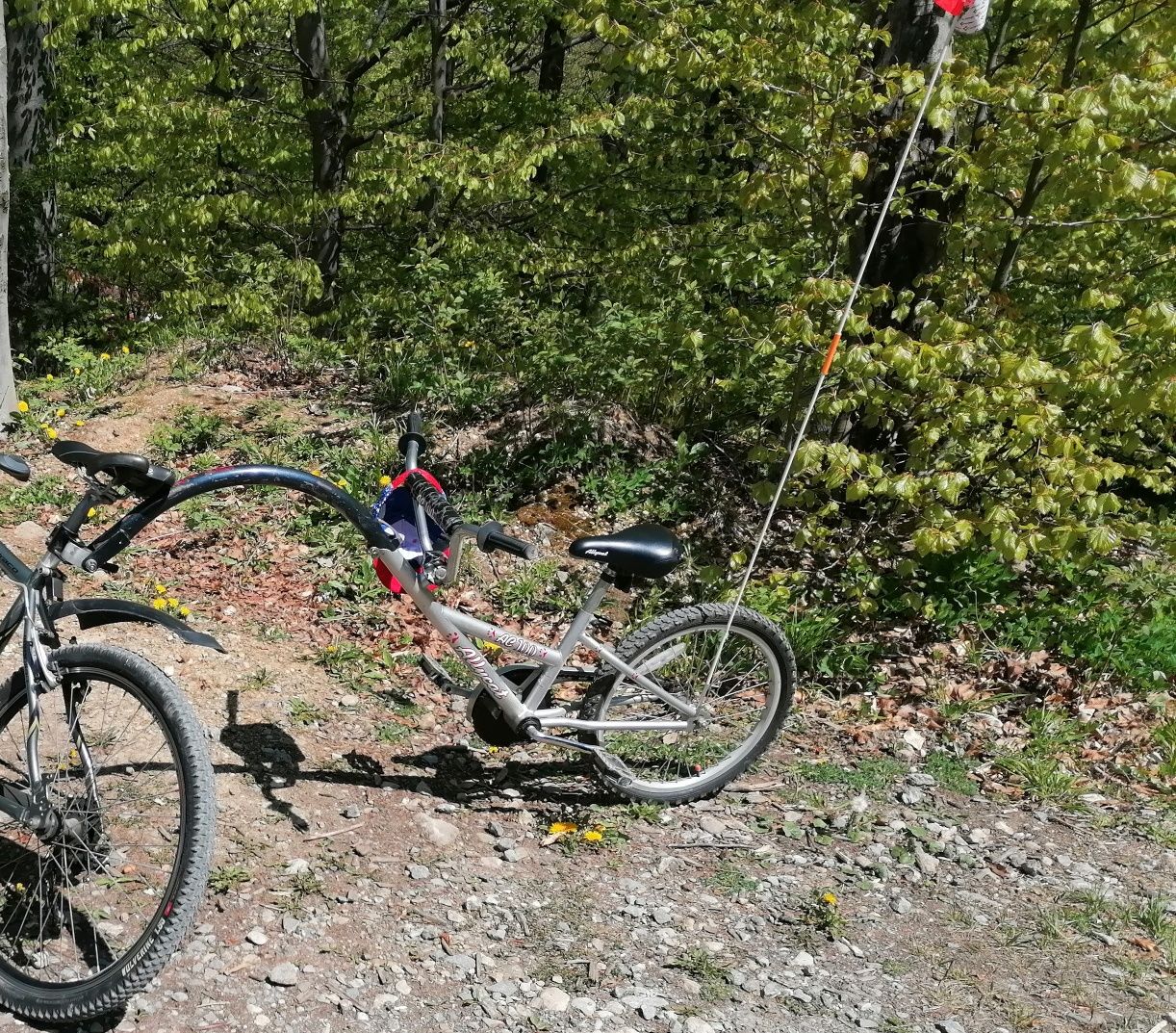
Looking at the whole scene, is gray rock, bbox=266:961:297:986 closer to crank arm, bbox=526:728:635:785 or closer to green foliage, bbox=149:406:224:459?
crank arm, bbox=526:728:635:785

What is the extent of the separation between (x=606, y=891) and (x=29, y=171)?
10.3 metres

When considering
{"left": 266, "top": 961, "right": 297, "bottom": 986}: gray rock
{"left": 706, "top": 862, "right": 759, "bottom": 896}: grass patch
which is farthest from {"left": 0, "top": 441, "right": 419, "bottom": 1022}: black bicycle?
{"left": 706, "top": 862, "right": 759, "bottom": 896}: grass patch

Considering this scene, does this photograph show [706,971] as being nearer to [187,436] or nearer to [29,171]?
[187,436]

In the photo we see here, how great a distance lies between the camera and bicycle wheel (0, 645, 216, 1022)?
2.58 metres

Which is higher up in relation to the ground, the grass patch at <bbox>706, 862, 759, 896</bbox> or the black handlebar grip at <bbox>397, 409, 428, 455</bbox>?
the black handlebar grip at <bbox>397, 409, 428, 455</bbox>

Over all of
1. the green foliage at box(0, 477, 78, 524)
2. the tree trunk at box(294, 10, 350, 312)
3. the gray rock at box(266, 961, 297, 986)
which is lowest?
the green foliage at box(0, 477, 78, 524)

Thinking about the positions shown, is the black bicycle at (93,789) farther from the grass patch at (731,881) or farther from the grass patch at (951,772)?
the grass patch at (951,772)

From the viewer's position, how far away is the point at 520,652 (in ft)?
12.3

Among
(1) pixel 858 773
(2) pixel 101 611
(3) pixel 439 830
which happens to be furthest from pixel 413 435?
(1) pixel 858 773

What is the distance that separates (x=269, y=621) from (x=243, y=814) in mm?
1670

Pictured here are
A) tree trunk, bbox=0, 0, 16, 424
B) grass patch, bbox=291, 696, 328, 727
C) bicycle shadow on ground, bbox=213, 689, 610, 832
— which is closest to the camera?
bicycle shadow on ground, bbox=213, 689, 610, 832

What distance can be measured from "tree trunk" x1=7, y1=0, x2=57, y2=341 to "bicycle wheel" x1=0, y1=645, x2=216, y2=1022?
9.18m

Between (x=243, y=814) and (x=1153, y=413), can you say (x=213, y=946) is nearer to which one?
(x=243, y=814)

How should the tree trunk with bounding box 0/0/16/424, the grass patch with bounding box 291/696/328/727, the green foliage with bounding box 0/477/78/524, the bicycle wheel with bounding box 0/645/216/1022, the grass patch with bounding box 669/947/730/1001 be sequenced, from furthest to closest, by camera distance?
the tree trunk with bounding box 0/0/16/424 < the green foliage with bounding box 0/477/78/524 < the grass patch with bounding box 291/696/328/727 < the grass patch with bounding box 669/947/730/1001 < the bicycle wheel with bounding box 0/645/216/1022
